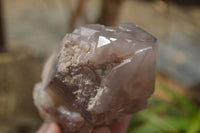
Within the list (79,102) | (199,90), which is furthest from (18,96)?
(199,90)

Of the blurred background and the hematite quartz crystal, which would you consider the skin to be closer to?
the hematite quartz crystal

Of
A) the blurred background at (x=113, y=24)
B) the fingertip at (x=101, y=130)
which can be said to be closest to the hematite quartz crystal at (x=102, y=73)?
the fingertip at (x=101, y=130)

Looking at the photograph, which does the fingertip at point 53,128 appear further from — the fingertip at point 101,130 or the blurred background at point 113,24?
the blurred background at point 113,24

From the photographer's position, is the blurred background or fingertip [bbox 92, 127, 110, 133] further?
the blurred background

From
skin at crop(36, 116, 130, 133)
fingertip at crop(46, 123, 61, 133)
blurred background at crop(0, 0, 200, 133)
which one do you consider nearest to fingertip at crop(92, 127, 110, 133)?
skin at crop(36, 116, 130, 133)

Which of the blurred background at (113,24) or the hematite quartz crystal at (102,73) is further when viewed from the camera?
the blurred background at (113,24)

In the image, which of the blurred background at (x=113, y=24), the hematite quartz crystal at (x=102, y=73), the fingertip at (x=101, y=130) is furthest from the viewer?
the blurred background at (x=113, y=24)
